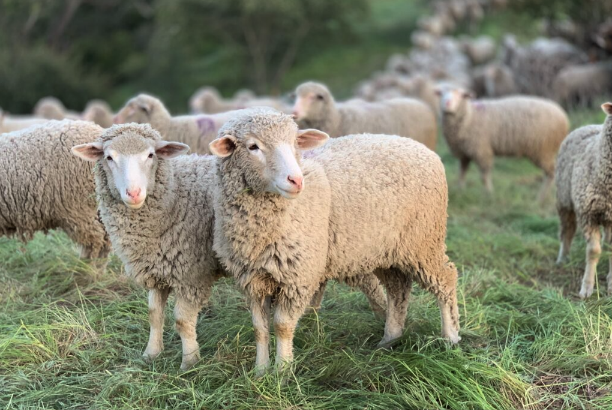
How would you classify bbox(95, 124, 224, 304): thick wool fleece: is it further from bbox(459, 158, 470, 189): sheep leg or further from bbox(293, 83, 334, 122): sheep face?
bbox(459, 158, 470, 189): sheep leg

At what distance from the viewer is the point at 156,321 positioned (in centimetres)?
368

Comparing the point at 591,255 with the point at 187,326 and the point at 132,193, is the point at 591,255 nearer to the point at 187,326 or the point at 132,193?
the point at 187,326

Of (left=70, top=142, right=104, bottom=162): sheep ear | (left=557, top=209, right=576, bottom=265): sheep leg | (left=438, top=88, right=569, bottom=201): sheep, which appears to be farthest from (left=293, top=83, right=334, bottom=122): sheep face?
(left=70, top=142, right=104, bottom=162): sheep ear

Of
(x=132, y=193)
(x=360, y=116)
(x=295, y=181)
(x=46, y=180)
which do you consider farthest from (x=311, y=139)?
(x=360, y=116)

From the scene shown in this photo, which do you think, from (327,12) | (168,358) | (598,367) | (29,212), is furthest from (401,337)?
(327,12)

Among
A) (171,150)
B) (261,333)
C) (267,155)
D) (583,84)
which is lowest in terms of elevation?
(583,84)

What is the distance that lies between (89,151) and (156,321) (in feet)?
3.18

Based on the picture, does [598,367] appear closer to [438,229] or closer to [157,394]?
[438,229]

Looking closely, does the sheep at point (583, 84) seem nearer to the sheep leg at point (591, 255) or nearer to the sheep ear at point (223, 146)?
the sheep leg at point (591, 255)

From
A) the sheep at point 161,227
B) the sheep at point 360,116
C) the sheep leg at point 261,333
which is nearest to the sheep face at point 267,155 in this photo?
the sheep at point 161,227

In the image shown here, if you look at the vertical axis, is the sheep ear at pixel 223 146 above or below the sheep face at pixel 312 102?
above

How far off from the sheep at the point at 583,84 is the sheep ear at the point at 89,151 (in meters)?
10.3

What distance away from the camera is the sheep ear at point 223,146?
3.08 metres

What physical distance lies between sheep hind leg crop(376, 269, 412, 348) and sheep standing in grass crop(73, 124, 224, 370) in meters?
1.00
